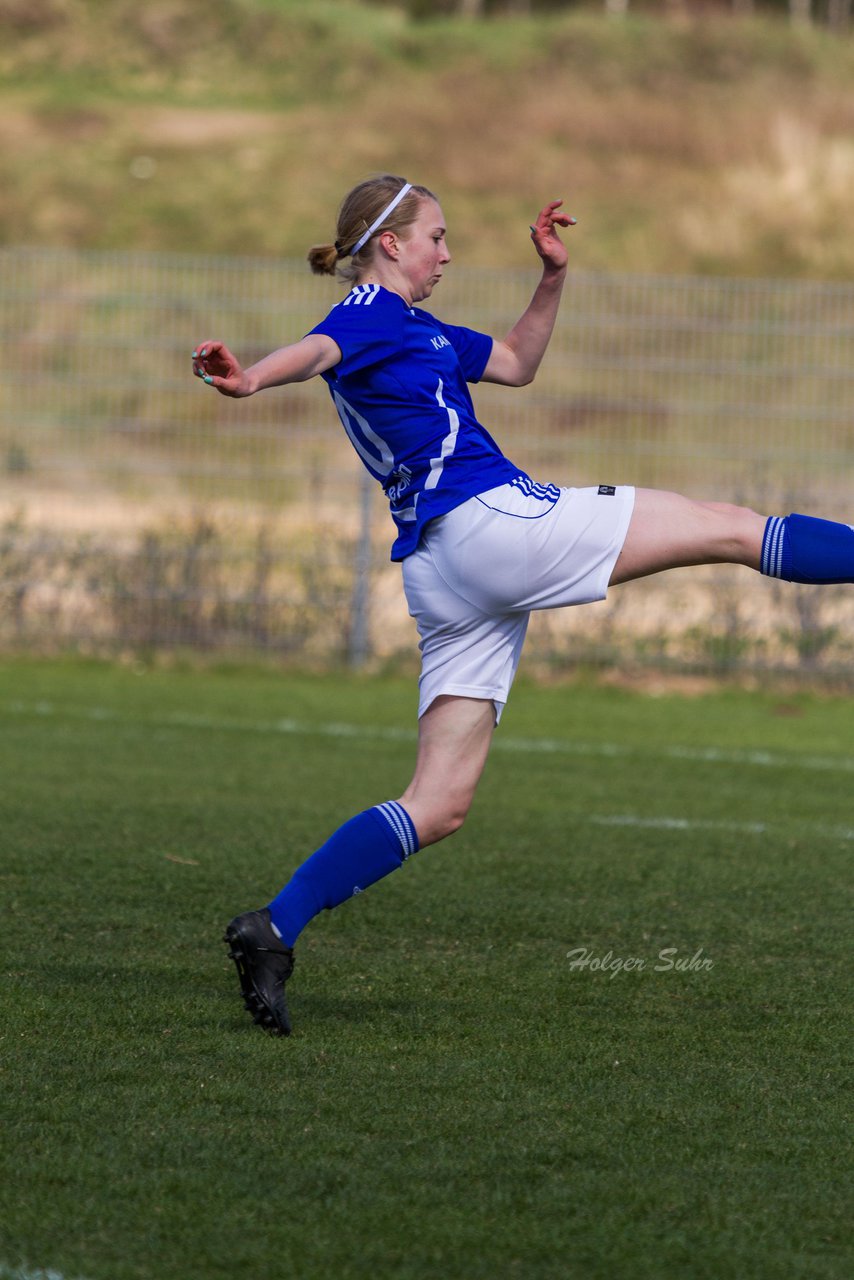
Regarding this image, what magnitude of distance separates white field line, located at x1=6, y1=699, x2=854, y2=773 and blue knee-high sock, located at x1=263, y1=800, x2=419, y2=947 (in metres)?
4.58

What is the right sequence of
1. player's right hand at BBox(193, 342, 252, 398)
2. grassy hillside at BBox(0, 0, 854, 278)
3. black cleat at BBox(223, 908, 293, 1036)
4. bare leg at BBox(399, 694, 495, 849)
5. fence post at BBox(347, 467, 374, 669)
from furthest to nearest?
grassy hillside at BBox(0, 0, 854, 278) → fence post at BBox(347, 467, 374, 669) → bare leg at BBox(399, 694, 495, 849) → black cleat at BBox(223, 908, 293, 1036) → player's right hand at BBox(193, 342, 252, 398)

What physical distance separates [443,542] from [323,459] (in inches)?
319

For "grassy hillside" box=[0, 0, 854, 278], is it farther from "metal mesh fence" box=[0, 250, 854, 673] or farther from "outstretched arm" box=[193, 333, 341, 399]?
"outstretched arm" box=[193, 333, 341, 399]

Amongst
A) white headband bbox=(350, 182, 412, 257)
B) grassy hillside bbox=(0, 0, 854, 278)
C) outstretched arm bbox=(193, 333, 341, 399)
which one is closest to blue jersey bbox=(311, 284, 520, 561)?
white headband bbox=(350, 182, 412, 257)

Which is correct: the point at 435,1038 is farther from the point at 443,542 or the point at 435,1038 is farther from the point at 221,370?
the point at 221,370

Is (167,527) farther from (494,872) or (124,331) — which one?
(494,872)

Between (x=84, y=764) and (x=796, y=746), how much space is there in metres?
3.66

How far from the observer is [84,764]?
7.93m

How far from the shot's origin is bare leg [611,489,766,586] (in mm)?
4109

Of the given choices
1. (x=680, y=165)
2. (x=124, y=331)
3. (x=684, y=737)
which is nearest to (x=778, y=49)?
(x=680, y=165)

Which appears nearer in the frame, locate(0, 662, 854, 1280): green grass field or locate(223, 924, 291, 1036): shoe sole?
locate(0, 662, 854, 1280): green grass field

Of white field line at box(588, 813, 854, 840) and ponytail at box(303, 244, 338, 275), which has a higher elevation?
ponytail at box(303, 244, 338, 275)

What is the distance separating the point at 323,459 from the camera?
1219cm

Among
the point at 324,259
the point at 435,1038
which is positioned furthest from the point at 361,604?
the point at 435,1038
